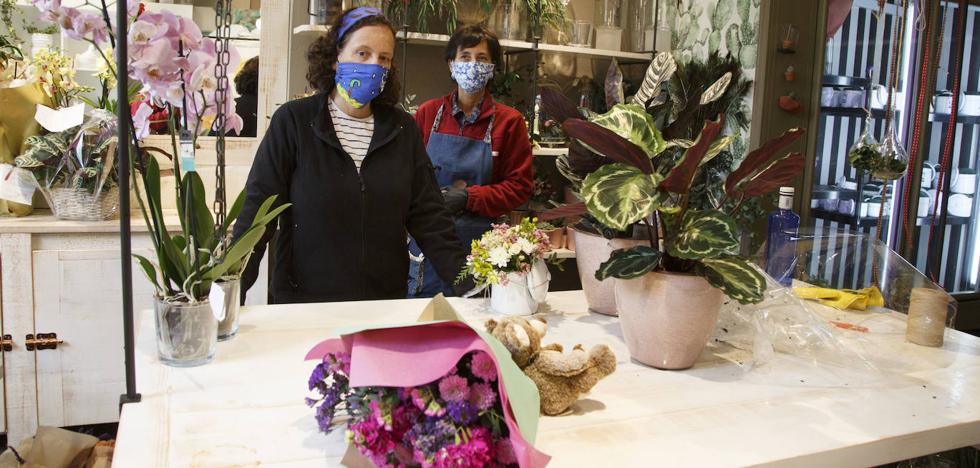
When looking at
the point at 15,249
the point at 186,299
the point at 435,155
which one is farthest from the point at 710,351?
the point at 15,249

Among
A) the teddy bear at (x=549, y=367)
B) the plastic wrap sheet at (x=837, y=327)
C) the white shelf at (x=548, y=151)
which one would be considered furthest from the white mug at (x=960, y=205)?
the teddy bear at (x=549, y=367)

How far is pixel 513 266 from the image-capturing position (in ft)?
6.12

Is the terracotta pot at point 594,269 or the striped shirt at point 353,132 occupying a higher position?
the striped shirt at point 353,132

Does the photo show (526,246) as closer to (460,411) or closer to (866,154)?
(460,411)

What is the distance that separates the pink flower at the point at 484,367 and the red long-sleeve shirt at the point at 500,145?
2.45 meters

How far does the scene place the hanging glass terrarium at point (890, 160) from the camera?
341 cm

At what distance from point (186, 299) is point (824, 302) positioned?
156cm

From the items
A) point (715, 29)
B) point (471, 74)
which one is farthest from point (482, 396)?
point (715, 29)

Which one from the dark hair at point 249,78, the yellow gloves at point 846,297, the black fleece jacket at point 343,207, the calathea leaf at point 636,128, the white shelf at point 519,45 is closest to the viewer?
the calathea leaf at point 636,128

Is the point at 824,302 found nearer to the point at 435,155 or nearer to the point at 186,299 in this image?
the point at 186,299

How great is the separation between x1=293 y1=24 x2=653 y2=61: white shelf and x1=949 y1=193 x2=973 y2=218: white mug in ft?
7.45

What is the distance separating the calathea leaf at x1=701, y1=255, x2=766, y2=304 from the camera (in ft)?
4.63

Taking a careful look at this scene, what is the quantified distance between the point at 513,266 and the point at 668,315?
45cm

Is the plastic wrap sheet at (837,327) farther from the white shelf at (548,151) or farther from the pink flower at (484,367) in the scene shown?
the white shelf at (548,151)
